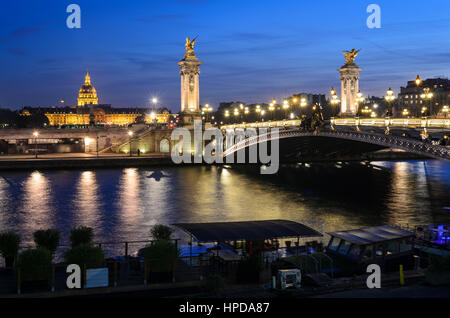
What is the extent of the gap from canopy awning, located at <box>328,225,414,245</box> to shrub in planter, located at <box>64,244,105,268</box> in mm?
7039

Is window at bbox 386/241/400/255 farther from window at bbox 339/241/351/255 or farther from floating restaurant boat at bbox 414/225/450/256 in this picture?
floating restaurant boat at bbox 414/225/450/256

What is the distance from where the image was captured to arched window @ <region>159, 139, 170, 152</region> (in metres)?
74.2

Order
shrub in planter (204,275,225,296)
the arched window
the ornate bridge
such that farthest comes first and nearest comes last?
1. the arched window
2. the ornate bridge
3. shrub in planter (204,275,225,296)

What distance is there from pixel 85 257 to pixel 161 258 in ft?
6.07

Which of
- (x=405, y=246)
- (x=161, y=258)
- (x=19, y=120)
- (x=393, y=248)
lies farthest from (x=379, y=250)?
(x=19, y=120)

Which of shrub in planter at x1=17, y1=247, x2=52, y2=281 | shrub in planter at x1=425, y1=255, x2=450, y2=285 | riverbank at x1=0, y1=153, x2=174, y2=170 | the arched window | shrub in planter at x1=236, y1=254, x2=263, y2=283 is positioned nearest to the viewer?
shrub in planter at x1=425, y1=255, x2=450, y2=285

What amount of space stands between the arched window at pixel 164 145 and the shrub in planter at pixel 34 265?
61239 millimetres

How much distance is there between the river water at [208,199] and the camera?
30453 millimetres

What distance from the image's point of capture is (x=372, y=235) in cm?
1641

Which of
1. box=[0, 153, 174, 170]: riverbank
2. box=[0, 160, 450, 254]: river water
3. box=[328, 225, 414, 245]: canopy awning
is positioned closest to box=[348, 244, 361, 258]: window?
box=[328, 225, 414, 245]: canopy awning

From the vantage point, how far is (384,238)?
16062 mm

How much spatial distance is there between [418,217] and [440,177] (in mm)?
23695
